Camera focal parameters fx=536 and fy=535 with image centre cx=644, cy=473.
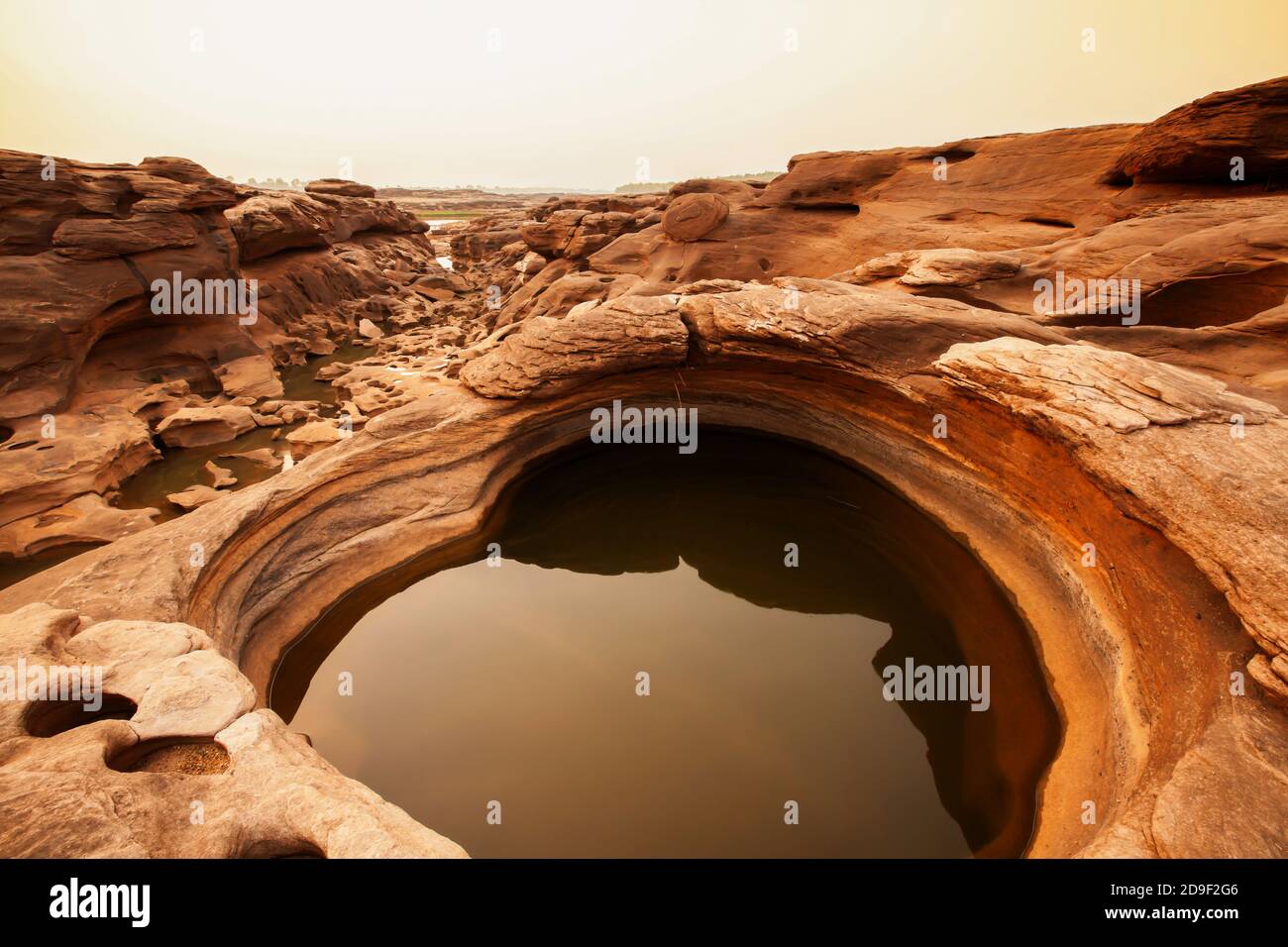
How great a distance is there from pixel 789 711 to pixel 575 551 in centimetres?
371

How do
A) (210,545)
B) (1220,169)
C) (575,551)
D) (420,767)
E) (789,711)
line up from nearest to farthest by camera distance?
(420,767)
(789,711)
(210,545)
(575,551)
(1220,169)

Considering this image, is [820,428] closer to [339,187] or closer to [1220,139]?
[1220,139]

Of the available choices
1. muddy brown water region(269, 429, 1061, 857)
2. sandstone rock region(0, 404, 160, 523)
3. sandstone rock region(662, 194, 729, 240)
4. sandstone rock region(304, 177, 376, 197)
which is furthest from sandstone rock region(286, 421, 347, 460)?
sandstone rock region(304, 177, 376, 197)

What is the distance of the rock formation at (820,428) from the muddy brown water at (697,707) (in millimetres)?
420

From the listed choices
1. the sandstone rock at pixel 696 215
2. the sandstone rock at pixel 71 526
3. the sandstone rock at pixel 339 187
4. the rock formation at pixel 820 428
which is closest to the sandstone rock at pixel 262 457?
the rock formation at pixel 820 428

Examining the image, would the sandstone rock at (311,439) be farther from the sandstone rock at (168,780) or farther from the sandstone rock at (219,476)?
the sandstone rock at (168,780)

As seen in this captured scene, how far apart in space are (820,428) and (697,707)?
17.8 feet

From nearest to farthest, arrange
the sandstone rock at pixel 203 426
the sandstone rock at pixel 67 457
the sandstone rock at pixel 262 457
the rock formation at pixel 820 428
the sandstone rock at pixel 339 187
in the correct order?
the rock formation at pixel 820 428 → the sandstone rock at pixel 67 457 → the sandstone rock at pixel 262 457 → the sandstone rock at pixel 203 426 → the sandstone rock at pixel 339 187

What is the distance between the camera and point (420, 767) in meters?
4.89

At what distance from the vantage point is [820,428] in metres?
9.02

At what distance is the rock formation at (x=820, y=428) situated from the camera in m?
3.41

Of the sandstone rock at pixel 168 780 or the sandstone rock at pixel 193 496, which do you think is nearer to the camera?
the sandstone rock at pixel 168 780

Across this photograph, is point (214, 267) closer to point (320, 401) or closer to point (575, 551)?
point (320, 401)
